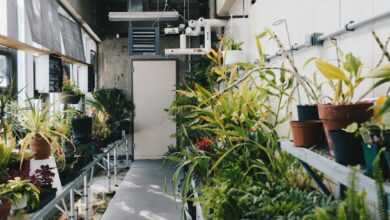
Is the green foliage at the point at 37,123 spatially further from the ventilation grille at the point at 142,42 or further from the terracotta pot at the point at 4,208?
the ventilation grille at the point at 142,42

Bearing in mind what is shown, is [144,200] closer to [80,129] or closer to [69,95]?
[80,129]

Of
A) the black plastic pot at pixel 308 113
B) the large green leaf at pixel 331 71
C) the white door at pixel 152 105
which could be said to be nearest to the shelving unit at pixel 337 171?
the black plastic pot at pixel 308 113

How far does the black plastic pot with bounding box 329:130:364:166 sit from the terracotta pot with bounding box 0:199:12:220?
5.53 feet

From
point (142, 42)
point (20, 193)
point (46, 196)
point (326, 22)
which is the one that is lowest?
point (46, 196)

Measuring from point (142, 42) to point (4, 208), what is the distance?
435cm

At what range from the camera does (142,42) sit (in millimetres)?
6059

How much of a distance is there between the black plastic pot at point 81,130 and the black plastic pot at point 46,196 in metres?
1.60

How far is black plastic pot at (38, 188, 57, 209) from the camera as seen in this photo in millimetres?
2471

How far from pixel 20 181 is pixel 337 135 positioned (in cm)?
182

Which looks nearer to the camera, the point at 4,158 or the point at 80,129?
the point at 4,158

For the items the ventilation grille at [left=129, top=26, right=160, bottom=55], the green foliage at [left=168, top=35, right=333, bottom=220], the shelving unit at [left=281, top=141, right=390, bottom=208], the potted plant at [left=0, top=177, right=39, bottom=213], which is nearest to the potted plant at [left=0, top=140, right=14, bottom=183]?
the potted plant at [left=0, top=177, right=39, bottom=213]

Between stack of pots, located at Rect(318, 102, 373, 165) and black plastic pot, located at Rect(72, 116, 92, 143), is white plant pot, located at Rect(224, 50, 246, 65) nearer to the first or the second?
black plastic pot, located at Rect(72, 116, 92, 143)

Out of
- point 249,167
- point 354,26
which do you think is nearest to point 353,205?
point 354,26

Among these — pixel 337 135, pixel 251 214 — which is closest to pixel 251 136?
pixel 251 214
